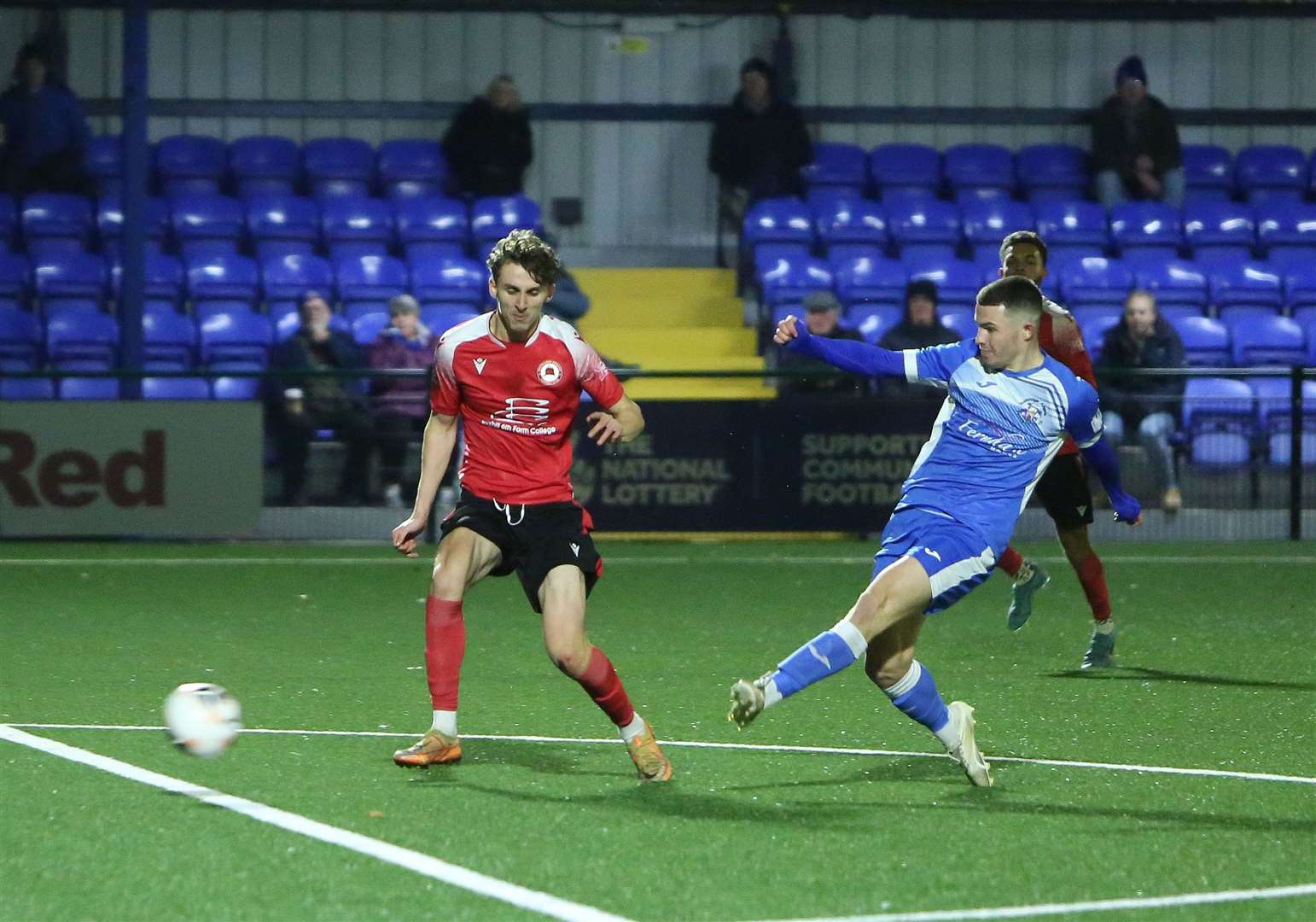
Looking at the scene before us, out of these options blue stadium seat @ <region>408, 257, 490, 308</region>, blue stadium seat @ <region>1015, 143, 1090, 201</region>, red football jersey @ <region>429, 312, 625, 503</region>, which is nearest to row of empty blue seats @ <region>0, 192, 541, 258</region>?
blue stadium seat @ <region>408, 257, 490, 308</region>

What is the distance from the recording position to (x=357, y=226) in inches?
790

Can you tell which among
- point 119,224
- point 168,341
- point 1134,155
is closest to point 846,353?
point 168,341

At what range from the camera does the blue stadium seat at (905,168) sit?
2170cm

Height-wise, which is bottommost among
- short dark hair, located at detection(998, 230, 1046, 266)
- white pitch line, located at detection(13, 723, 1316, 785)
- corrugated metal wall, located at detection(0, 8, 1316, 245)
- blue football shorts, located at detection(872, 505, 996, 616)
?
white pitch line, located at detection(13, 723, 1316, 785)

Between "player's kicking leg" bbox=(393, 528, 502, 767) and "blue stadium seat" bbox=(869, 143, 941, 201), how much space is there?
15.1 metres

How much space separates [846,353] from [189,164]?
602 inches

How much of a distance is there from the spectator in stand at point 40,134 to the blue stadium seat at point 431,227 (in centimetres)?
305

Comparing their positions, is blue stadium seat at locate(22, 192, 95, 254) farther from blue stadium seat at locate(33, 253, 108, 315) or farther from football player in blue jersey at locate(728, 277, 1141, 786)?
football player in blue jersey at locate(728, 277, 1141, 786)

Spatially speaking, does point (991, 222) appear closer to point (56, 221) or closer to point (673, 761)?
point (56, 221)

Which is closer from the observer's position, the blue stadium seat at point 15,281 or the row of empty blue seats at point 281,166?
the blue stadium seat at point 15,281

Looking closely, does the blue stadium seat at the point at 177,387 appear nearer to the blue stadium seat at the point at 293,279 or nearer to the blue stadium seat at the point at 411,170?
the blue stadium seat at the point at 293,279

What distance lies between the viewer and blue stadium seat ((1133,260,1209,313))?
19.7 meters

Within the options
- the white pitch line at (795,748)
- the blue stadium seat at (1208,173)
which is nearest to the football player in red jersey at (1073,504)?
the white pitch line at (795,748)

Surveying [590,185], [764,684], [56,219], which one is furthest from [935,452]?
[590,185]
